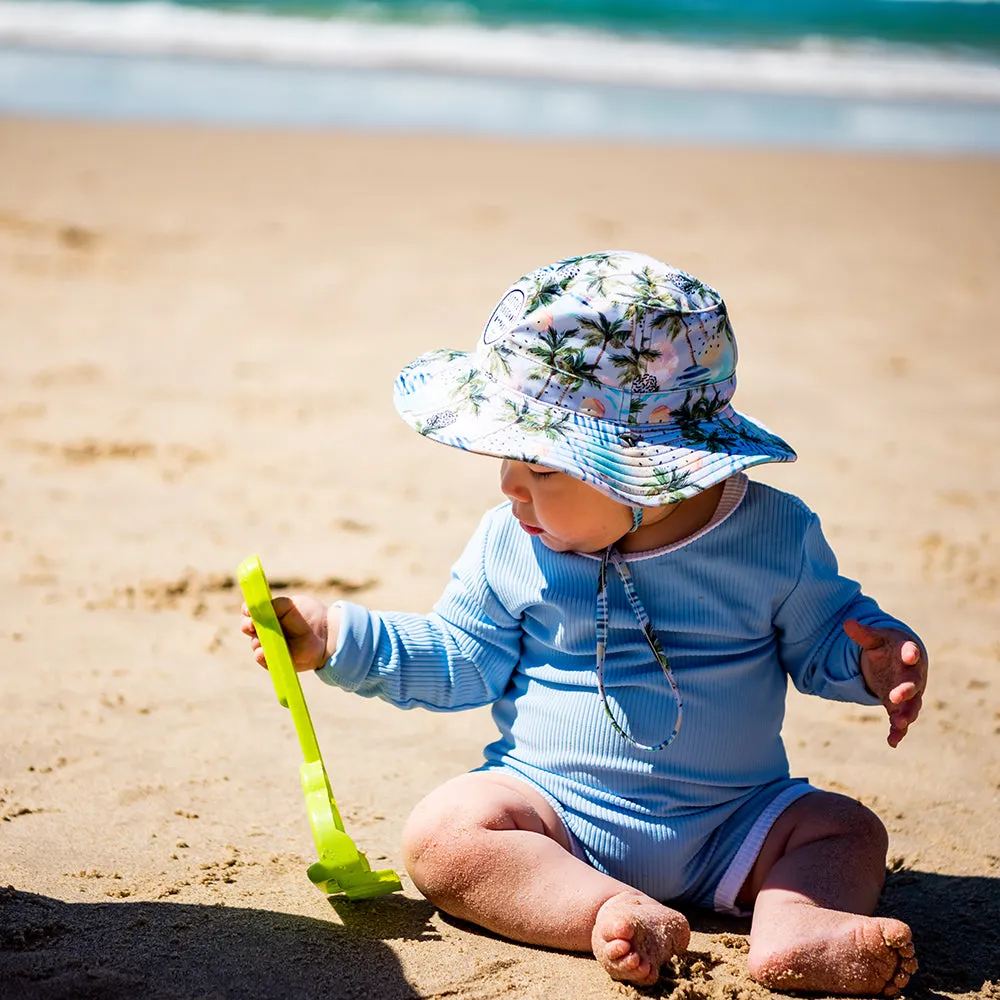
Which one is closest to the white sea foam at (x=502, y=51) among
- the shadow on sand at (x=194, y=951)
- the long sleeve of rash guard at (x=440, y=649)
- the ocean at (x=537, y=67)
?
the ocean at (x=537, y=67)

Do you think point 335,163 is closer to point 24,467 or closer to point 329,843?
point 24,467

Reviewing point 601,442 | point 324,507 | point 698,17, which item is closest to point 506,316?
point 601,442

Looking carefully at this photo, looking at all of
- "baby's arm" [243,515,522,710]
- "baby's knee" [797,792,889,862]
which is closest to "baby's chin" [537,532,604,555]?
"baby's arm" [243,515,522,710]

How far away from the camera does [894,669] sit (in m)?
1.74

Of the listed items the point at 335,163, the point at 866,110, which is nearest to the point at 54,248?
the point at 335,163

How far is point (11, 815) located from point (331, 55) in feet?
42.4

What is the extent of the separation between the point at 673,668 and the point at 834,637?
23cm

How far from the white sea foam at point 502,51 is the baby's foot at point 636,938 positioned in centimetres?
1249

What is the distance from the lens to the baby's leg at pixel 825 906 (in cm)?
165

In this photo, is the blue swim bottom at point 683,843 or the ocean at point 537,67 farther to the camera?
the ocean at point 537,67

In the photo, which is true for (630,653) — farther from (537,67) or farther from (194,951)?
(537,67)

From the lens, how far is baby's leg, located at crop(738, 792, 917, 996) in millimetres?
1650

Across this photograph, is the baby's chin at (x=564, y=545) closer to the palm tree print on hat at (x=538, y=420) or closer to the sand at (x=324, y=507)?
the palm tree print on hat at (x=538, y=420)

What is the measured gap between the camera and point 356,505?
344cm
